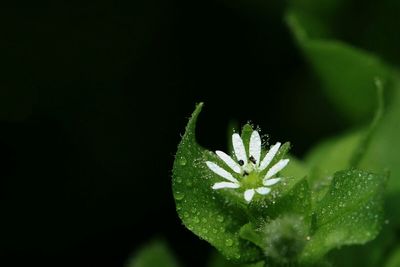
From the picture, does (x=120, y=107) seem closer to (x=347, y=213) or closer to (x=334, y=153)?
(x=334, y=153)

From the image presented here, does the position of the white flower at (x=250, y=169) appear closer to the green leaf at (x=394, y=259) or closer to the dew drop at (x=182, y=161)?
the dew drop at (x=182, y=161)

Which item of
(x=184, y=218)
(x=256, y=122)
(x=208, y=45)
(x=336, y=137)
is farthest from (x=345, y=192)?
(x=208, y=45)

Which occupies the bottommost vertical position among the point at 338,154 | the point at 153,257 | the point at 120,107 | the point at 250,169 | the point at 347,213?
the point at 347,213

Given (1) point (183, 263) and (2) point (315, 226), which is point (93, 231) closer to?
(1) point (183, 263)

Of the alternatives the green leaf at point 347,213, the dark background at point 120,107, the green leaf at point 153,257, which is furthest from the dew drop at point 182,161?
the dark background at point 120,107

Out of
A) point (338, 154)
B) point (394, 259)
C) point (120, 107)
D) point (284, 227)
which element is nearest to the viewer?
point (284, 227)

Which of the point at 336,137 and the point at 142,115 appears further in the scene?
the point at 142,115

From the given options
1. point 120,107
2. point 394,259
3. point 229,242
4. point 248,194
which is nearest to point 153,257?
point 120,107
